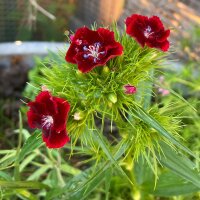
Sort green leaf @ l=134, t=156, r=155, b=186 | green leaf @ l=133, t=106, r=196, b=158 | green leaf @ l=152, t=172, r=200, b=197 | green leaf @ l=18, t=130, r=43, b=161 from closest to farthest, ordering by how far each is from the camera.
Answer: green leaf @ l=133, t=106, r=196, b=158 < green leaf @ l=18, t=130, r=43, b=161 < green leaf @ l=152, t=172, r=200, b=197 < green leaf @ l=134, t=156, r=155, b=186

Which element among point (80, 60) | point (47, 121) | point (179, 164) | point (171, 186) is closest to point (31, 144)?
point (47, 121)

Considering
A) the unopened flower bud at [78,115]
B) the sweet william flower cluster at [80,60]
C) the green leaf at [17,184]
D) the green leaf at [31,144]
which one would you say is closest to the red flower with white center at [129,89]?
the sweet william flower cluster at [80,60]

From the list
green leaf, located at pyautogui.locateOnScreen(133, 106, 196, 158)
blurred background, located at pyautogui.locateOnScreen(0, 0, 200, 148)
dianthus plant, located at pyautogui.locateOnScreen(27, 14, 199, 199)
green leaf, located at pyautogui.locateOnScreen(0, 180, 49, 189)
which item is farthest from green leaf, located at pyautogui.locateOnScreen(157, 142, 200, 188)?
blurred background, located at pyautogui.locateOnScreen(0, 0, 200, 148)

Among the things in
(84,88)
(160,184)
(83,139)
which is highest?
(84,88)

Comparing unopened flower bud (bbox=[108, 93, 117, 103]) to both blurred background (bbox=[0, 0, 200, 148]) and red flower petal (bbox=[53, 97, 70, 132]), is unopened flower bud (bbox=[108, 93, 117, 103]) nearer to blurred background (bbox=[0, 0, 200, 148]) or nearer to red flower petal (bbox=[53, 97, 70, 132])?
red flower petal (bbox=[53, 97, 70, 132])

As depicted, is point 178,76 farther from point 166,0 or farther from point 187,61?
point 166,0

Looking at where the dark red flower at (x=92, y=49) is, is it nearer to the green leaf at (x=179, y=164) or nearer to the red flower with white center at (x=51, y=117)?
the red flower with white center at (x=51, y=117)

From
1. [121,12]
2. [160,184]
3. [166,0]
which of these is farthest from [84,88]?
[121,12]
